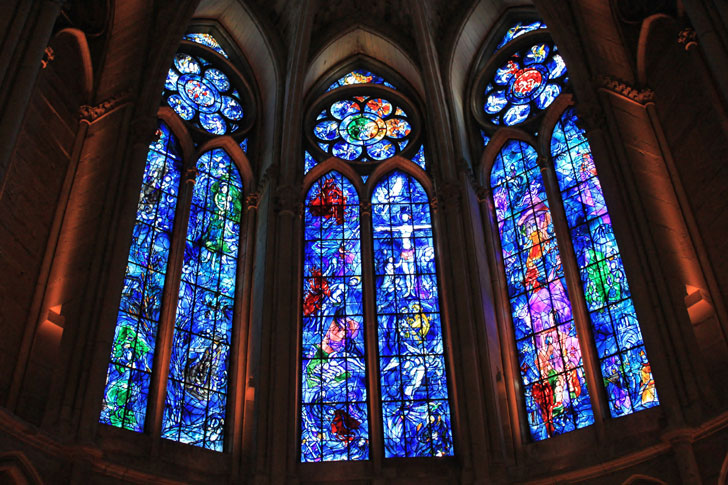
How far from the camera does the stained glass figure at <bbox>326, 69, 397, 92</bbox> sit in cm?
1798

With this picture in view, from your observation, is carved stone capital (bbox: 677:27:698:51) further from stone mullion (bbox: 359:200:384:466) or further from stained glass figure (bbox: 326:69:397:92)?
stained glass figure (bbox: 326:69:397:92)

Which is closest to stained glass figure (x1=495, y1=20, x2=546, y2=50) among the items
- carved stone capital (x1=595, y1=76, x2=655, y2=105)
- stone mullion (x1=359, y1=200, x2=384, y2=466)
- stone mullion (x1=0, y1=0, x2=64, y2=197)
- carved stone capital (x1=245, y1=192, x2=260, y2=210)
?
carved stone capital (x1=595, y1=76, x2=655, y2=105)

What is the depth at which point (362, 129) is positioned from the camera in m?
17.4

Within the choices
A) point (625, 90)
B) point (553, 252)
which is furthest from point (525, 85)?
point (553, 252)

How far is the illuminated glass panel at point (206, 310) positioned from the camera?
12.9 m

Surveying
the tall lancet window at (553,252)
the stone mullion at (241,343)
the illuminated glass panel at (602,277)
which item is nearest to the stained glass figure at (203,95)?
the stone mullion at (241,343)

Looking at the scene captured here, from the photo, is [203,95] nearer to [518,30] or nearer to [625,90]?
[518,30]

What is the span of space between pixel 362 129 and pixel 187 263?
5074 millimetres

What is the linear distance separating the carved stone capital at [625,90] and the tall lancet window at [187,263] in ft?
21.7

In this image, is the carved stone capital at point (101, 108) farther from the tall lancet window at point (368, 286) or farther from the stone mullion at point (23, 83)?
the tall lancet window at point (368, 286)

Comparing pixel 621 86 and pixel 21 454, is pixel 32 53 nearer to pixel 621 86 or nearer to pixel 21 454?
pixel 21 454

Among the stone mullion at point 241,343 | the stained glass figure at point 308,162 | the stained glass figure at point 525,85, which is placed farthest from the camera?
the stained glass figure at point 308,162

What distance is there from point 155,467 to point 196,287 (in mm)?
3197

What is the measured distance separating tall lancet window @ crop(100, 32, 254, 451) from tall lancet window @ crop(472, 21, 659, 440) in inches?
187
